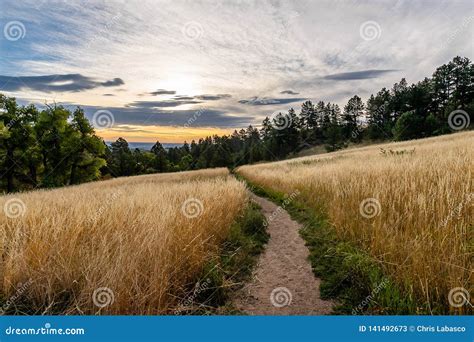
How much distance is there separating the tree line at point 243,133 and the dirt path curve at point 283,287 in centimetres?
3530

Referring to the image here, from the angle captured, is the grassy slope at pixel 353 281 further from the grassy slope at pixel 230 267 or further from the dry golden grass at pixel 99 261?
the dry golden grass at pixel 99 261

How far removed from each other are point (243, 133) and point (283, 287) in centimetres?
14507

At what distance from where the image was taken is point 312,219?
27.5ft

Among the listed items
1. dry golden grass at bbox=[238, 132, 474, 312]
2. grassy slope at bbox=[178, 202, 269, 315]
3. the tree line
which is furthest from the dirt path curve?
the tree line

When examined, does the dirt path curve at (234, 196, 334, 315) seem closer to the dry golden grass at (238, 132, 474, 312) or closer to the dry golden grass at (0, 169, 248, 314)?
the dry golden grass at (0, 169, 248, 314)

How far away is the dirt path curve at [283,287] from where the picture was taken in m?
3.70

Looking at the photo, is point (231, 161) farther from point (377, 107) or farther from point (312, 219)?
point (312, 219)

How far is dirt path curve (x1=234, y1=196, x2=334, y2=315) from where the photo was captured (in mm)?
3703

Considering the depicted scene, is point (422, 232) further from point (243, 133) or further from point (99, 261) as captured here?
point (243, 133)

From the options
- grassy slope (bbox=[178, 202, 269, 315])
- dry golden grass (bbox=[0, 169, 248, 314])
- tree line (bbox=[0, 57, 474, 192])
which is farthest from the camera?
tree line (bbox=[0, 57, 474, 192])

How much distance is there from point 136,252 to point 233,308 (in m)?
1.53

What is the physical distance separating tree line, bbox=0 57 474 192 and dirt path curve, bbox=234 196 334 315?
116 feet

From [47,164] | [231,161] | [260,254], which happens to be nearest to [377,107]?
[231,161]

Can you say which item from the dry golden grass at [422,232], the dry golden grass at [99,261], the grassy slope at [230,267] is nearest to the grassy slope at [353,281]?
the dry golden grass at [422,232]
